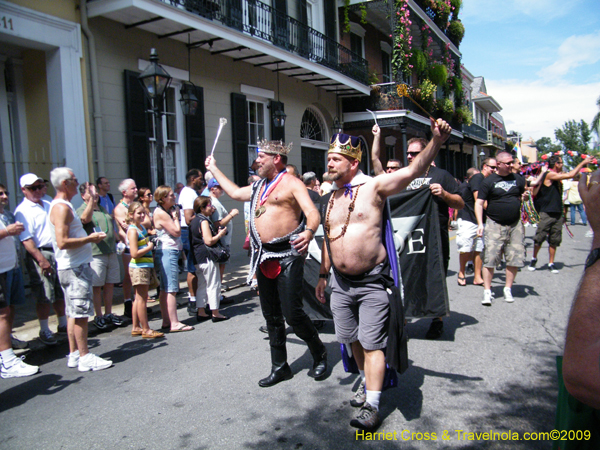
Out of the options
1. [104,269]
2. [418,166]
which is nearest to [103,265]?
[104,269]

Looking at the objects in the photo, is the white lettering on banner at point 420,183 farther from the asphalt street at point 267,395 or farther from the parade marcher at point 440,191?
the asphalt street at point 267,395

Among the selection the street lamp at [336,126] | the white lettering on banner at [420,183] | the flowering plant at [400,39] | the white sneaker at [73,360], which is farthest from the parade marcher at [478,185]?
the flowering plant at [400,39]

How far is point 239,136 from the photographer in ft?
38.3

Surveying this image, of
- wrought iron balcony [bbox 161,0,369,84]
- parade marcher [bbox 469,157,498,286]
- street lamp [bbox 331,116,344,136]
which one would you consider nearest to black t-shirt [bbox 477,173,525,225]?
parade marcher [bbox 469,157,498,286]

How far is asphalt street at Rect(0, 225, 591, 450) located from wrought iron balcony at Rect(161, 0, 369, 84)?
7497mm

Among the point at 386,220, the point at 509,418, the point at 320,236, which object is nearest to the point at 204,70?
the point at 320,236

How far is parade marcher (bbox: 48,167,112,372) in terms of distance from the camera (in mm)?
4223

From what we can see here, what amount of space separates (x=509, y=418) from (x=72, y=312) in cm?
374

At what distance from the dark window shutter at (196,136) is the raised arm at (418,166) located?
781cm

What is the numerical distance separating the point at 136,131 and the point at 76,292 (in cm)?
547

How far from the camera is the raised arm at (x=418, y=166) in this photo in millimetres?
2756

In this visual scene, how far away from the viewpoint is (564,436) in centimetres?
142

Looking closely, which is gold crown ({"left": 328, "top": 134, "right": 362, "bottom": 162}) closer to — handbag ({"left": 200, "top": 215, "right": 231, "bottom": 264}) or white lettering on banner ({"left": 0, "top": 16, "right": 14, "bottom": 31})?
handbag ({"left": 200, "top": 215, "right": 231, "bottom": 264})

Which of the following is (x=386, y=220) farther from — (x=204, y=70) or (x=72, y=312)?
(x=204, y=70)
